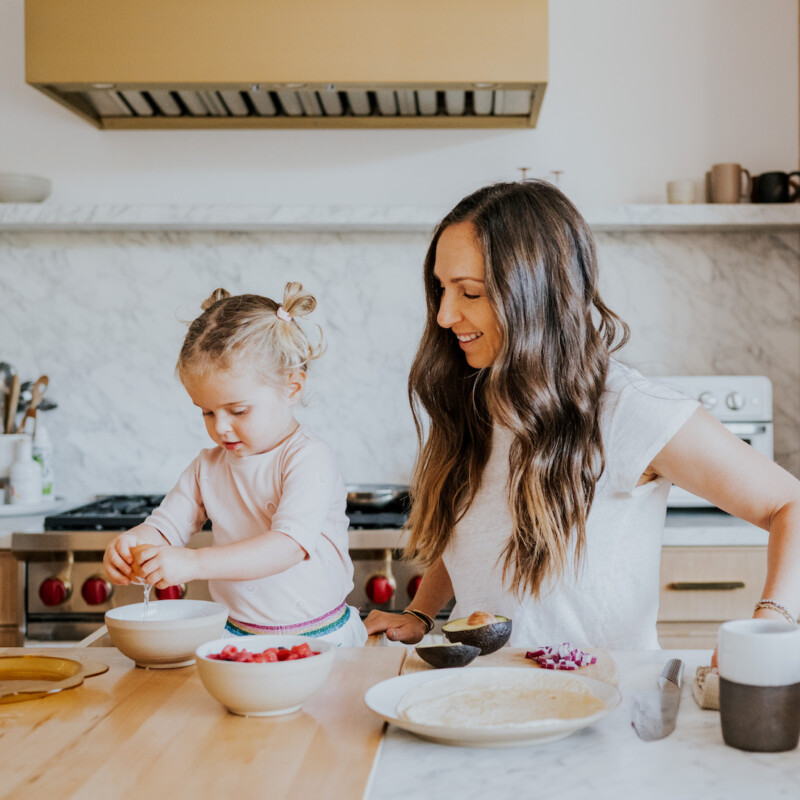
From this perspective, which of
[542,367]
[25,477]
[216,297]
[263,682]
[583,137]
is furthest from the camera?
[583,137]

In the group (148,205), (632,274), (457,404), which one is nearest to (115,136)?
(148,205)

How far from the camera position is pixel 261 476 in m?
1.57

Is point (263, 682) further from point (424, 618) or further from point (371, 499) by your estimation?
point (371, 499)

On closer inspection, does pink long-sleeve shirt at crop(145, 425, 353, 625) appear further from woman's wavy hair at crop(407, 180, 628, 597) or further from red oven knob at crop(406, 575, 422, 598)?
red oven knob at crop(406, 575, 422, 598)

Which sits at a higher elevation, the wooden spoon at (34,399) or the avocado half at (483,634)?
the wooden spoon at (34,399)

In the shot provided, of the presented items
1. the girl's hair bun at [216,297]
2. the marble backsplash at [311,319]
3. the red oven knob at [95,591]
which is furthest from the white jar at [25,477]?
the girl's hair bun at [216,297]

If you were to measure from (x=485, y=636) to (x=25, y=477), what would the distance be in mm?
1897

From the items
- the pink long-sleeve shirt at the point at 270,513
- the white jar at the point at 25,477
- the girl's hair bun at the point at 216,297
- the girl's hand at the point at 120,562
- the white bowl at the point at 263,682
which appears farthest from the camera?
the white jar at the point at 25,477

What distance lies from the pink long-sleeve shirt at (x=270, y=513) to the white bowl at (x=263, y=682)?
492mm

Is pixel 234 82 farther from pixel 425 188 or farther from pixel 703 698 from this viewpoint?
pixel 703 698

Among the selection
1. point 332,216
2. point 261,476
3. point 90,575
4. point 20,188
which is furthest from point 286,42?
point 90,575

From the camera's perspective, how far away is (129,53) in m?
2.34

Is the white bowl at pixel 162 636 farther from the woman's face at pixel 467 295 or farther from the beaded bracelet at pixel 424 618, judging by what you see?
the woman's face at pixel 467 295

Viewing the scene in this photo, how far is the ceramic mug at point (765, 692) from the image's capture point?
869 mm
